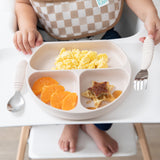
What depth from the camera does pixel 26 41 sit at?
0.88 metres

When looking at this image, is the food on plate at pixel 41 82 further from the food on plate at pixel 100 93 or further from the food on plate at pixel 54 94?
the food on plate at pixel 100 93

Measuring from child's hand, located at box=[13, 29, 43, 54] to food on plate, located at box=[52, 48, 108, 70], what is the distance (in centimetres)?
12

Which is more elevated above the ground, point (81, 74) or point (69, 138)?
point (81, 74)

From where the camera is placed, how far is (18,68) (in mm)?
777

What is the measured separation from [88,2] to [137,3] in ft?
0.70

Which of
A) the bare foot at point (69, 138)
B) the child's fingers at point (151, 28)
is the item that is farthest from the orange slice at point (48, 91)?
the child's fingers at point (151, 28)

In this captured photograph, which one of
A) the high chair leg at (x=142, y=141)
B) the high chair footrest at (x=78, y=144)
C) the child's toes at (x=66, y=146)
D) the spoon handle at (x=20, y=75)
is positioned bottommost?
the high chair leg at (x=142, y=141)

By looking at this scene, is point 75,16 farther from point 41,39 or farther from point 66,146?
point 66,146

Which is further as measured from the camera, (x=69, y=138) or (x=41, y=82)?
(x=69, y=138)

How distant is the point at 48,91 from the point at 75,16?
482mm

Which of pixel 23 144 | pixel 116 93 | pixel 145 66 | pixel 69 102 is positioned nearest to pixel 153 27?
pixel 145 66

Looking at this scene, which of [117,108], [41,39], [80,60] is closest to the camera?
[117,108]

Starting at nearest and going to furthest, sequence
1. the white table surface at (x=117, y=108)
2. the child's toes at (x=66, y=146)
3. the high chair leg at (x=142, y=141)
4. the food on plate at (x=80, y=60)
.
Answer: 1. the white table surface at (x=117, y=108)
2. the food on plate at (x=80, y=60)
3. the child's toes at (x=66, y=146)
4. the high chair leg at (x=142, y=141)

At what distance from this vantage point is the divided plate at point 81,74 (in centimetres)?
66
